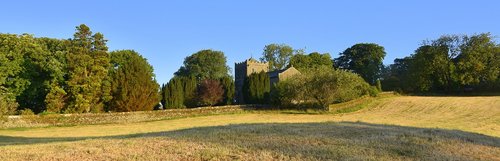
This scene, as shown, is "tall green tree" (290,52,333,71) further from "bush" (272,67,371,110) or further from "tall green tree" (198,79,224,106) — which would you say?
"bush" (272,67,371,110)

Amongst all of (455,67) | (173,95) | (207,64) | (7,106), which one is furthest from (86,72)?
(455,67)

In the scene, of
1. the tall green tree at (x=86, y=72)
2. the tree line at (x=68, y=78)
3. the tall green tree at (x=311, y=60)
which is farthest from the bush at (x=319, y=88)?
the tall green tree at (x=311, y=60)

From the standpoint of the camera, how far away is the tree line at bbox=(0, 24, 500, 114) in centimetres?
4062

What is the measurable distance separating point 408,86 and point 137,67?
128ft

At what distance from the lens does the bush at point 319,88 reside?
150 ft

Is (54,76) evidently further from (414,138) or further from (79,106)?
(414,138)

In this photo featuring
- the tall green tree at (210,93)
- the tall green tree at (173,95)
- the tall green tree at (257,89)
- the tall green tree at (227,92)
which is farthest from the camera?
the tall green tree at (227,92)

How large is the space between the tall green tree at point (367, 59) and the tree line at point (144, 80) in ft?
48.4

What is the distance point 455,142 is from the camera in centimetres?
1035

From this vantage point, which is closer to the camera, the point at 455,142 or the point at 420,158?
the point at 420,158

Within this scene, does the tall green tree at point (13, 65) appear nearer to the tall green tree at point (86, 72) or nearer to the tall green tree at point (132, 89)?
the tall green tree at point (86, 72)

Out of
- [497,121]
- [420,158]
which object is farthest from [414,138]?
[497,121]

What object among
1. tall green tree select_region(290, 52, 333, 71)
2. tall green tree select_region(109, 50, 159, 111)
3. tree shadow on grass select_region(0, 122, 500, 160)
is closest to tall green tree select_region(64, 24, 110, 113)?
tall green tree select_region(109, 50, 159, 111)

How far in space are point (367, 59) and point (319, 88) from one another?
4065 cm
